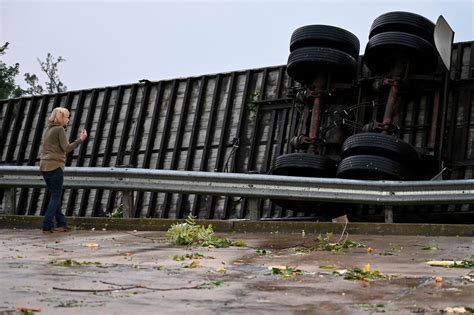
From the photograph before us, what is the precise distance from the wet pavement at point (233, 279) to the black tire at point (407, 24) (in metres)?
4.17

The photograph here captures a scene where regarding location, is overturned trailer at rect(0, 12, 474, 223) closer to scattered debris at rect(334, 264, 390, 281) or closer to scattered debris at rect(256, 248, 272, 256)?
scattered debris at rect(256, 248, 272, 256)

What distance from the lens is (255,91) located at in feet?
44.8

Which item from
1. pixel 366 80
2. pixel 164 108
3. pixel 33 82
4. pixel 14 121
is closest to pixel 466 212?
pixel 366 80

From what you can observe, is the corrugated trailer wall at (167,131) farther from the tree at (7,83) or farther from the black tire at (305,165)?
the tree at (7,83)

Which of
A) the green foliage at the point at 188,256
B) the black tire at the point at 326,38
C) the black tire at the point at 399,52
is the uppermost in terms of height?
the black tire at the point at 326,38

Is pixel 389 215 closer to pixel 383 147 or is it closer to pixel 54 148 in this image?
pixel 383 147

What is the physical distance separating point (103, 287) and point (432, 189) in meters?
5.44

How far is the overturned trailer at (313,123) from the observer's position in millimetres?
10773

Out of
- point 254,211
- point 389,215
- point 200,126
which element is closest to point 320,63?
point 254,211

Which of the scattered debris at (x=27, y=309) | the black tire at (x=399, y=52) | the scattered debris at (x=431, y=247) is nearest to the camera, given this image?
the scattered debris at (x=27, y=309)

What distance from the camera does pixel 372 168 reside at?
10.1 m

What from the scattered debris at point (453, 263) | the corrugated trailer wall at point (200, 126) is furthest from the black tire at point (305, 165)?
the scattered debris at point (453, 263)

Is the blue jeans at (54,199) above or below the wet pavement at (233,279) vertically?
above

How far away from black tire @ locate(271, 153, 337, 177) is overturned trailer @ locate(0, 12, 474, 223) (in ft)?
0.05
